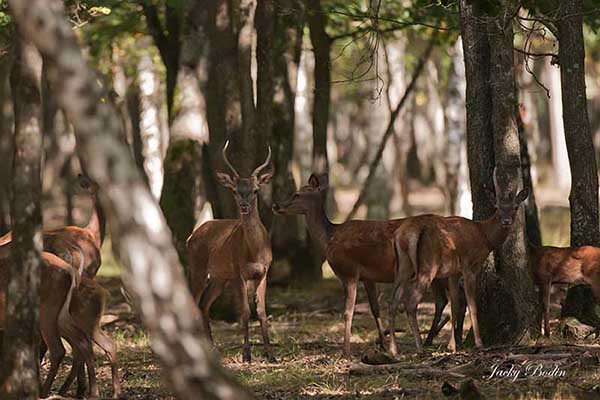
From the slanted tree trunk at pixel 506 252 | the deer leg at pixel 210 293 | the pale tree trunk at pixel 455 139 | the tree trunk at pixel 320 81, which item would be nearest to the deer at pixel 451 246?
the slanted tree trunk at pixel 506 252

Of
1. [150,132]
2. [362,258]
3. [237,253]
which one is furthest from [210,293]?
[150,132]

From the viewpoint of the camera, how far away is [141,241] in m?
6.58

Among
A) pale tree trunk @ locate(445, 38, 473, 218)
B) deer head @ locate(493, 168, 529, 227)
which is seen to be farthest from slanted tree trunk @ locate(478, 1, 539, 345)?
pale tree trunk @ locate(445, 38, 473, 218)

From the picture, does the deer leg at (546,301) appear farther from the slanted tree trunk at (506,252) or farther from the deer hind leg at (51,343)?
the deer hind leg at (51,343)

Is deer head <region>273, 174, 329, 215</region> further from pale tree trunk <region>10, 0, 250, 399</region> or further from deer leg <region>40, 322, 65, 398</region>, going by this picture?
pale tree trunk <region>10, 0, 250, 399</region>

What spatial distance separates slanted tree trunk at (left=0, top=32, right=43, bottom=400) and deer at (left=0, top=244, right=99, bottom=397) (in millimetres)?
1116

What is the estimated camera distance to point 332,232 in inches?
559

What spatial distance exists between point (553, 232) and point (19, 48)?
63.3ft

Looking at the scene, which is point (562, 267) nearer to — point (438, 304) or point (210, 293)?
point (438, 304)

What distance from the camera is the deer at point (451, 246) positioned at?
12867 mm

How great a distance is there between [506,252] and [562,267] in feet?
3.07

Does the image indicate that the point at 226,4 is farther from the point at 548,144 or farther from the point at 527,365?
the point at 548,144

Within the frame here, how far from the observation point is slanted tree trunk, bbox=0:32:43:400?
911 centimetres

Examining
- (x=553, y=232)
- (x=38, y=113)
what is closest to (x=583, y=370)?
(x=38, y=113)
